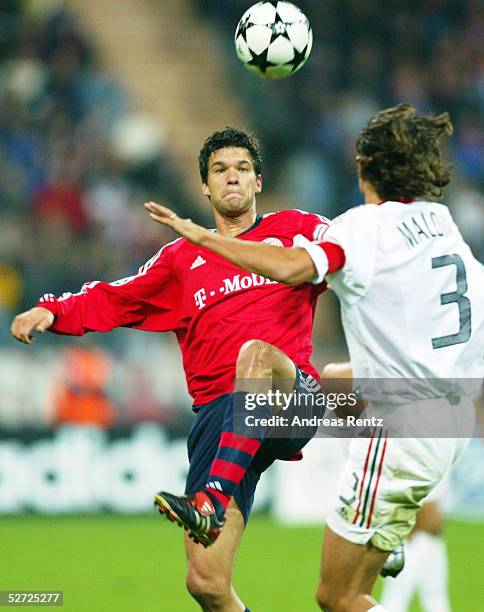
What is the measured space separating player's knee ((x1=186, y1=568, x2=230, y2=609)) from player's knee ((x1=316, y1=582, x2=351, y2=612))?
59cm

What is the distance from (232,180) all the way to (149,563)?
4.59 metres

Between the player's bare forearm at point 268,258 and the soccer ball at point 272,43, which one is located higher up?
the soccer ball at point 272,43

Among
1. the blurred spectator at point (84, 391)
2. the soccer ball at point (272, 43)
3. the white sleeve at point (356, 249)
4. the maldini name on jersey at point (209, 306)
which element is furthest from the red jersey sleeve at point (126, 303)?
the blurred spectator at point (84, 391)

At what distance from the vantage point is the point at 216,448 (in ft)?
17.2

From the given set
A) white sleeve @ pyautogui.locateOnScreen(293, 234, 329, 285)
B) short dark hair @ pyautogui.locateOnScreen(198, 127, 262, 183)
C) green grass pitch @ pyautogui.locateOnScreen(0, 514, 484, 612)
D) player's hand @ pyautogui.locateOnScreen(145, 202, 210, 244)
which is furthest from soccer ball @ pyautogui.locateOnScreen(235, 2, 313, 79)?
green grass pitch @ pyautogui.locateOnScreen(0, 514, 484, 612)

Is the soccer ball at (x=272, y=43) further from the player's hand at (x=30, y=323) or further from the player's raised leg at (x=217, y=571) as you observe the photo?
the player's raised leg at (x=217, y=571)

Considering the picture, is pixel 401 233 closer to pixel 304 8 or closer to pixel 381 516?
pixel 381 516

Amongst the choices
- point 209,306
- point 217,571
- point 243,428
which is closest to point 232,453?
point 243,428

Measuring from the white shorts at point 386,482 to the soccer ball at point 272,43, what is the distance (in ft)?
7.62

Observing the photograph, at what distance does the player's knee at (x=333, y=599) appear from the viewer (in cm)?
455

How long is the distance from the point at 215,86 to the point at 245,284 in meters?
11.0

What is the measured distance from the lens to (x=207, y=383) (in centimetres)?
537

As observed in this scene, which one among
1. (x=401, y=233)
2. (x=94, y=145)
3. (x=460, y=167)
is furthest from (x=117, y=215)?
(x=401, y=233)

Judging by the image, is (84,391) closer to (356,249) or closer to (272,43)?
(272,43)
